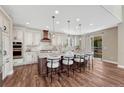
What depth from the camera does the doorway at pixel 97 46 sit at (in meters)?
9.48

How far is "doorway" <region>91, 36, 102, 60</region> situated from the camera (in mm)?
9476

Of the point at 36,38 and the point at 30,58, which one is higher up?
the point at 36,38

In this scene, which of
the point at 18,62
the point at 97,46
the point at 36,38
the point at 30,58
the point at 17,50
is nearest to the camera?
the point at 17,50

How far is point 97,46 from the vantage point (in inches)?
389

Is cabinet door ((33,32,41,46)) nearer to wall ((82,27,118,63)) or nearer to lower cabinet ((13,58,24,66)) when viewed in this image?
lower cabinet ((13,58,24,66))

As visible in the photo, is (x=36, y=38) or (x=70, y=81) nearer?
(x=70, y=81)

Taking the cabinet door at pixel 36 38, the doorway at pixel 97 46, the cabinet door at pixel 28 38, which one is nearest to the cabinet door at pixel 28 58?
the cabinet door at pixel 28 38

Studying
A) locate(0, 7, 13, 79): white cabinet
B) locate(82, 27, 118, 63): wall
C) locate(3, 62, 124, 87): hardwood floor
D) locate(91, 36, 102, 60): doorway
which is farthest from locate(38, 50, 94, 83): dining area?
locate(91, 36, 102, 60): doorway

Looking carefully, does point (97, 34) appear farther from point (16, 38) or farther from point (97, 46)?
point (16, 38)

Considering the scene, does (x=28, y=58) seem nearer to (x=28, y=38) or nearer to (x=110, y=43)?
(x=28, y=38)

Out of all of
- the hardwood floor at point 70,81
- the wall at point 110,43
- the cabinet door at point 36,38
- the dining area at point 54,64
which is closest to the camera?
the hardwood floor at point 70,81

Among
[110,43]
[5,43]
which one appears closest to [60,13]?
[5,43]

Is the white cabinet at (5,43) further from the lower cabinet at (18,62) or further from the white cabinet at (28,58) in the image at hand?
the white cabinet at (28,58)
